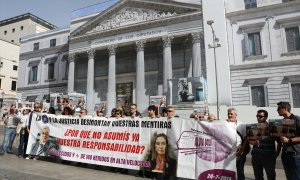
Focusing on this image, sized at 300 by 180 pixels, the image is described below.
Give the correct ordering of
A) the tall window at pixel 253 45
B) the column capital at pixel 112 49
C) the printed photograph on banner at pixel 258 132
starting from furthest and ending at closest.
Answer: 1. the column capital at pixel 112 49
2. the tall window at pixel 253 45
3. the printed photograph on banner at pixel 258 132

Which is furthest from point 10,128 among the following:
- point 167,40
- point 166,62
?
point 167,40

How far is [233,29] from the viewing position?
2709cm

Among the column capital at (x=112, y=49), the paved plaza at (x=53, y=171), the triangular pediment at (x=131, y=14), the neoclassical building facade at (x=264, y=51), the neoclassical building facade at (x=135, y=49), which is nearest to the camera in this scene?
the paved plaza at (x=53, y=171)

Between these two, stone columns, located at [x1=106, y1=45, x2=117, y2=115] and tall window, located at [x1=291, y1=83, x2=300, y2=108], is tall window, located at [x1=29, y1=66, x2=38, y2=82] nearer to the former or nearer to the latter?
stone columns, located at [x1=106, y1=45, x2=117, y2=115]

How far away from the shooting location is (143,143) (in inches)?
283

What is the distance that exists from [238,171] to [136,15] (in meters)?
28.3

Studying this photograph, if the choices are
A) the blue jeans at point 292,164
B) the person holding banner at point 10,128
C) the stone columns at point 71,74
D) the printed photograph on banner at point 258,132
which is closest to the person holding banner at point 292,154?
the blue jeans at point 292,164

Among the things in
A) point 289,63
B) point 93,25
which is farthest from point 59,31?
point 289,63

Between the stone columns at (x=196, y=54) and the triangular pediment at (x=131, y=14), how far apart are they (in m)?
2.80

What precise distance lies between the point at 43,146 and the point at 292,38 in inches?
955

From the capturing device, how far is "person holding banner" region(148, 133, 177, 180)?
258 inches

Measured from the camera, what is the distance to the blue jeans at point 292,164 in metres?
4.72

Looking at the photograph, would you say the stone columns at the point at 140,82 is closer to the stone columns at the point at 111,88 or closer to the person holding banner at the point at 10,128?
the stone columns at the point at 111,88

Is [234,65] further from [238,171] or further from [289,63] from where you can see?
[238,171]
